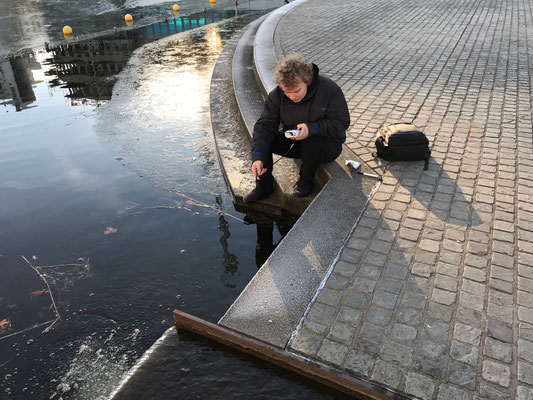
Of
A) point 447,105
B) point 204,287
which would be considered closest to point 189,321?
point 204,287

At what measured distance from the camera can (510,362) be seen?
2.54 metres

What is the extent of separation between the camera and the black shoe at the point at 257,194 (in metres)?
4.52

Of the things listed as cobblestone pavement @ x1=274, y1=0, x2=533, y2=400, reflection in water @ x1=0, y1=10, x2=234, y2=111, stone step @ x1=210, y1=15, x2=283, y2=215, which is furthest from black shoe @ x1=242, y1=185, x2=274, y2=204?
reflection in water @ x1=0, y1=10, x2=234, y2=111

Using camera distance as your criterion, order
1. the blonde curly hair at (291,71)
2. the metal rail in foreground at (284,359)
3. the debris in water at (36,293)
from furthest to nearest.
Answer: the blonde curly hair at (291,71) < the debris in water at (36,293) < the metal rail in foreground at (284,359)

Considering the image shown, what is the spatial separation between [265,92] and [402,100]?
2.19 m

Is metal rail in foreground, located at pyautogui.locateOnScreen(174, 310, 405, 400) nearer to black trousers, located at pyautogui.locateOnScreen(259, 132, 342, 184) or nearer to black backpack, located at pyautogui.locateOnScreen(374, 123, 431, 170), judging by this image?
black trousers, located at pyautogui.locateOnScreen(259, 132, 342, 184)

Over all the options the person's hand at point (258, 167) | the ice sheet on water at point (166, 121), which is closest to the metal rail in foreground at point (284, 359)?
the person's hand at point (258, 167)

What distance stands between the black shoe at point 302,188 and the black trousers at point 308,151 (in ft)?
0.10

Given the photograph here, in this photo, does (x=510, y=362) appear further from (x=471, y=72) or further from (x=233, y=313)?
(x=471, y=72)

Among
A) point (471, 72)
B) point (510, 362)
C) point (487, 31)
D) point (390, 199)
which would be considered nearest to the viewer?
point (510, 362)

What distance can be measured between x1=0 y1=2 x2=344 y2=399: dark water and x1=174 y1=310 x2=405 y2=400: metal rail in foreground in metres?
0.07

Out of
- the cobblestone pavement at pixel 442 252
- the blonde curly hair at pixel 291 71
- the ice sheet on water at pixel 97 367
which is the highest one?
the blonde curly hair at pixel 291 71

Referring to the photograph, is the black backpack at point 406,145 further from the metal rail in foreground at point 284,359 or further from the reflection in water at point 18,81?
the reflection in water at point 18,81

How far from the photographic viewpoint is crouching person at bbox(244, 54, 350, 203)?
403cm
